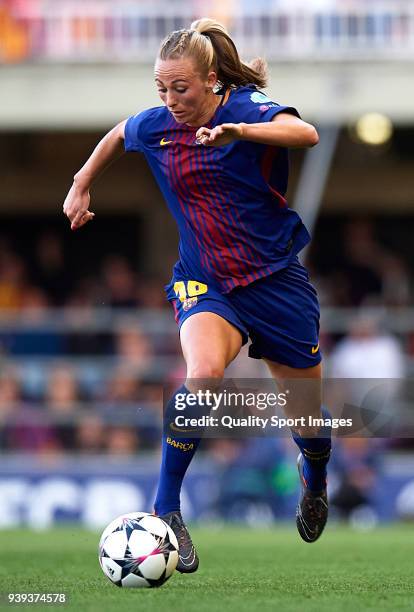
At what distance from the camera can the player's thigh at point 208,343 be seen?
5.24m

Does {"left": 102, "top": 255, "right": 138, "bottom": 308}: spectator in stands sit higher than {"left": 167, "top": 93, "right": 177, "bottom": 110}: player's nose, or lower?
lower

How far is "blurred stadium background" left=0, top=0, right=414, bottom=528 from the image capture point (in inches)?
481

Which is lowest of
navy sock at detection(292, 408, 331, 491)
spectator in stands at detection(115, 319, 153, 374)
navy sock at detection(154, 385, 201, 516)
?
spectator in stands at detection(115, 319, 153, 374)

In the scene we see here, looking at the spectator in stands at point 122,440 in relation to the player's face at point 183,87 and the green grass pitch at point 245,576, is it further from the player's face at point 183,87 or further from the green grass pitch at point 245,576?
the player's face at point 183,87

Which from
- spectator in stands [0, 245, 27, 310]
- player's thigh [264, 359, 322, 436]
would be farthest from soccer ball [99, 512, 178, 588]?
spectator in stands [0, 245, 27, 310]

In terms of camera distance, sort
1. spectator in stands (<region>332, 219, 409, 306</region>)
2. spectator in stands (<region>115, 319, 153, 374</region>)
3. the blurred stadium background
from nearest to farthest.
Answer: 1. the blurred stadium background
2. spectator in stands (<region>115, 319, 153, 374</region>)
3. spectator in stands (<region>332, 219, 409, 306</region>)

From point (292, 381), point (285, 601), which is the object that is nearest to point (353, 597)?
point (285, 601)

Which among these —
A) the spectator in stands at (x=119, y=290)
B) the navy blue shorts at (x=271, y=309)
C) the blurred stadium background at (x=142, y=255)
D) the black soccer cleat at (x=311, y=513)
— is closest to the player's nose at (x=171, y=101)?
the navy blue shorts at (x=271, y=309)

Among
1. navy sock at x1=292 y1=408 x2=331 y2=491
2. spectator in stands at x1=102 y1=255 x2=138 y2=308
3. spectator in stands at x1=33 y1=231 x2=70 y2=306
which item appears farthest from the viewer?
spectator in stands at x1=33 y1=231 x2=70 y2=306

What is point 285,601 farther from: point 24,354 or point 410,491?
point 24,354

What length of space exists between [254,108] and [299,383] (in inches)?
49.2

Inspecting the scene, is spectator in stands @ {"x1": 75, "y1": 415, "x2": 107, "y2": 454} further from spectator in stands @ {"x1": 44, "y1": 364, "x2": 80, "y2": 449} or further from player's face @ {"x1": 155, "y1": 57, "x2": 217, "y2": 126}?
player's face @ {"x1": 155, "y1": 57, "x2": 217, "y2": 126}

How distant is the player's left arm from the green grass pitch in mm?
1674

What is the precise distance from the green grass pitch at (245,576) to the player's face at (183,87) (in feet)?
6.16
